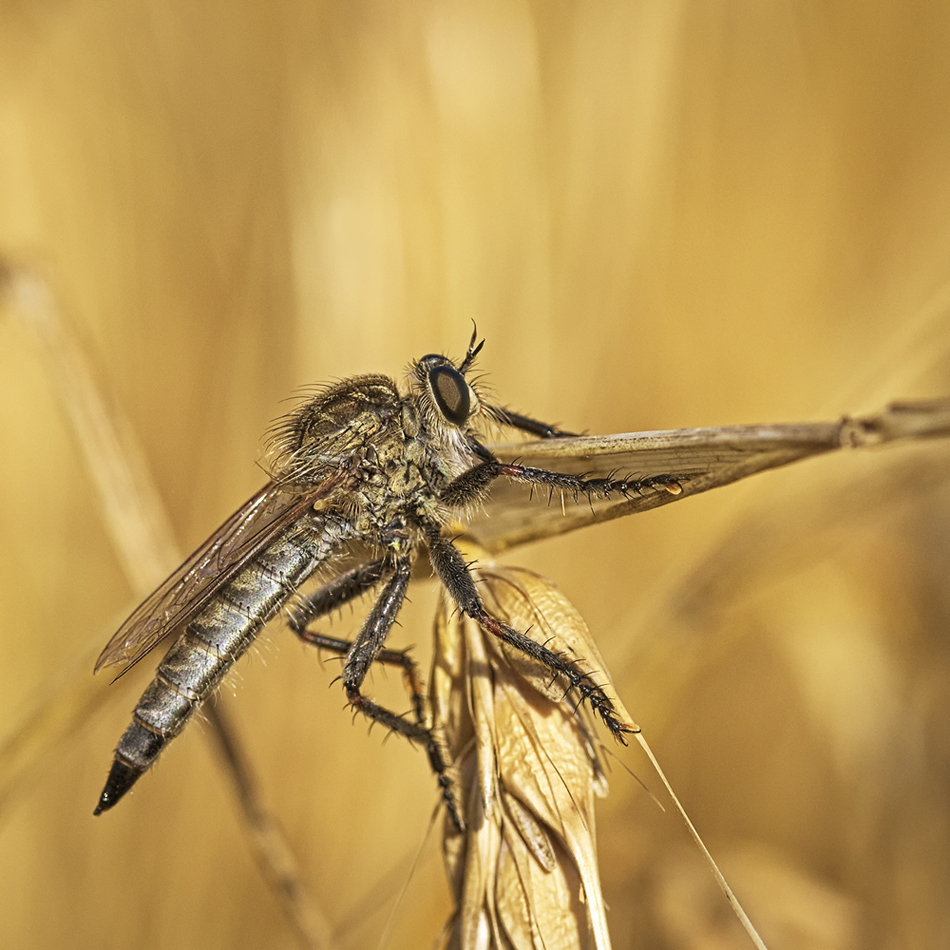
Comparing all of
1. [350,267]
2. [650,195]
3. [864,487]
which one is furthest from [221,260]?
[864,487]

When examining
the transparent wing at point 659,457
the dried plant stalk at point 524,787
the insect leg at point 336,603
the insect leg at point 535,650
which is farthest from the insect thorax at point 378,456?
the dried plant stalk at point 524,787

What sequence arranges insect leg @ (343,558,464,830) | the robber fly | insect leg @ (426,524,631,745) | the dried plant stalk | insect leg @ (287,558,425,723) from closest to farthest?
the dried plant stalk → insect leg @ (426,524,631,745) → insect leg @ (343,558,464,830) → the robber fly → insect leg @ (287,558,425,723)

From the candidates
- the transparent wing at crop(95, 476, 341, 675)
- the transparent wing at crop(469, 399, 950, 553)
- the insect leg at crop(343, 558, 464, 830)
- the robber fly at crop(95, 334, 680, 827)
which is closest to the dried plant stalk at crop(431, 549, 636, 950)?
the transparent wing at crop(469, 399, 950, 553)

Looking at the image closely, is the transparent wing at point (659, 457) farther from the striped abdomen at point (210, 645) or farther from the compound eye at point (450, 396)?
the striped abdomen at point (210, 645)

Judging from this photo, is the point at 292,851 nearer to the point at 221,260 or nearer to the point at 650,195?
the point at 221,260

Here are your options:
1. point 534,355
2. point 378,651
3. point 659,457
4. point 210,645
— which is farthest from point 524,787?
point 534,355

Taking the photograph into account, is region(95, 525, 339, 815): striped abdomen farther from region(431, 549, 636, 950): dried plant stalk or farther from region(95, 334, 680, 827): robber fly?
region(431, 549, 636, 950): dried plant stalk
